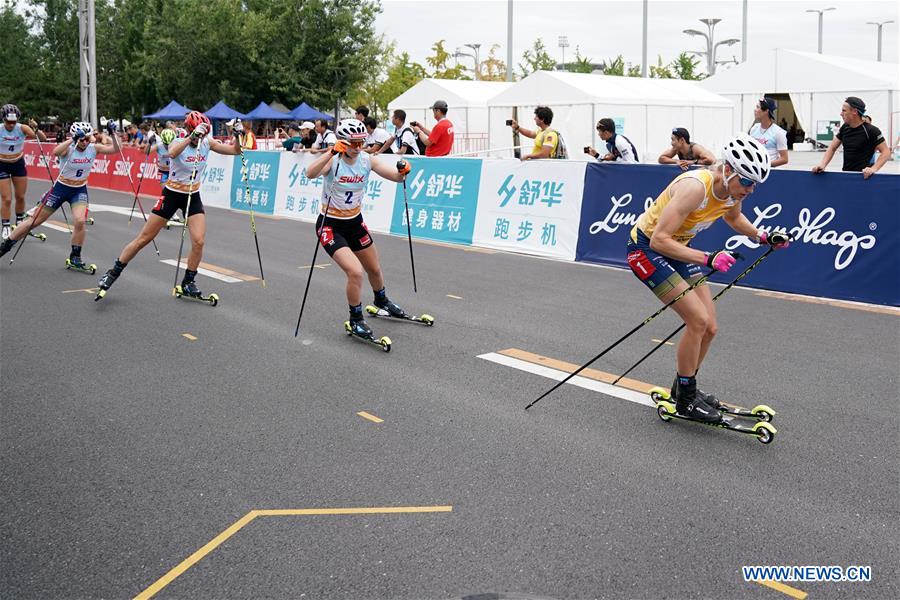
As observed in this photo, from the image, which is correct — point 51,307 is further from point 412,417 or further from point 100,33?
point 100,33

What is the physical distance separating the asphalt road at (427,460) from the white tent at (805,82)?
32909 millimetres

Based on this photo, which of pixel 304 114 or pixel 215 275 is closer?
pixel 215 275

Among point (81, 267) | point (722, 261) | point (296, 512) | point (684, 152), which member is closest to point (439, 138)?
point (684, 152)

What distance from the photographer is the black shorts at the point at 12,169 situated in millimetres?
14727

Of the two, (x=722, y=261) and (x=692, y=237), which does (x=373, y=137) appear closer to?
(x=692, y=237)

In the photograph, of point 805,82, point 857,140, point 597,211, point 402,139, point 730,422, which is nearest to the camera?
point 730,422

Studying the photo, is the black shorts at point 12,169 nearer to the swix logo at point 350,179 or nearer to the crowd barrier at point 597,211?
the crowd barrier at point 597,211

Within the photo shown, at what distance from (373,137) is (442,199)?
297 centimetres

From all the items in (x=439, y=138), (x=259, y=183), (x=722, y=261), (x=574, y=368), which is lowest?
(x=574, y=368)

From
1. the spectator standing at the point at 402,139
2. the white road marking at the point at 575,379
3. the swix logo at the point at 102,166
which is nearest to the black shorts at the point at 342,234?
the white road marking at the point at 575,379

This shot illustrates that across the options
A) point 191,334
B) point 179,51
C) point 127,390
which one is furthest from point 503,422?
point 179,51

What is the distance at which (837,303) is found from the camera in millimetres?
9812

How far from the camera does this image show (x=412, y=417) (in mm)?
6004

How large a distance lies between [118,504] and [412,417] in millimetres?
2094
